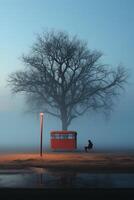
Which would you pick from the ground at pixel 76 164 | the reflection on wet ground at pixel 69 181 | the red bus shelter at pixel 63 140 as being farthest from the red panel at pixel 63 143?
the reflection on wet ground at pixel 69 181

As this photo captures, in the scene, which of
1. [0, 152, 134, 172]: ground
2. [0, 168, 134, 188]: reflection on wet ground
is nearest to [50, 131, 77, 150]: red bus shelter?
[0, 152, 134, 172]: ground

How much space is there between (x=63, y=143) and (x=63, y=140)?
0.40 m

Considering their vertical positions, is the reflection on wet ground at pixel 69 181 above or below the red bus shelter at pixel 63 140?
below

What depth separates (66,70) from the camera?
5234 cm

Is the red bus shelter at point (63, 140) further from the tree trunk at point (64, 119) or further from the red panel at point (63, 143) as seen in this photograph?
the tree trunk at point (64, 119)

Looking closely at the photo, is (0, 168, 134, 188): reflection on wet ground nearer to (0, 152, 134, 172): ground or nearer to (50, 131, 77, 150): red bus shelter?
(0, 152, 134, 172): ground

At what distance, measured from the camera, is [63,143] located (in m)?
44.8

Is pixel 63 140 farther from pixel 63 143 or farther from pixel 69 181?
pixel 69 181

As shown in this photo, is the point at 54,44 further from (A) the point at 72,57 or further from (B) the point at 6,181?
(B) the point at 6,181

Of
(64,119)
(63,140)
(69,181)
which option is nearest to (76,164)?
(69,181)

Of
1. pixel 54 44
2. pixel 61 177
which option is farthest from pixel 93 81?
pixel 61 177

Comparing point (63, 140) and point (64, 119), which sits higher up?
point (64, 119)

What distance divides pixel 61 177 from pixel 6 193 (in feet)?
14.2

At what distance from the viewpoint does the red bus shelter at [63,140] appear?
4441cm
